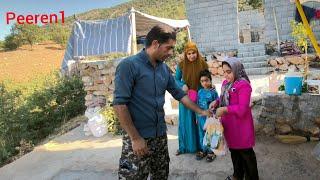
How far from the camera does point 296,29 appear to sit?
880cm

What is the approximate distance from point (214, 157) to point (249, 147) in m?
1.32

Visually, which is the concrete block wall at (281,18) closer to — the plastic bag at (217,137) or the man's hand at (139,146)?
the plastic bag at (217,137)

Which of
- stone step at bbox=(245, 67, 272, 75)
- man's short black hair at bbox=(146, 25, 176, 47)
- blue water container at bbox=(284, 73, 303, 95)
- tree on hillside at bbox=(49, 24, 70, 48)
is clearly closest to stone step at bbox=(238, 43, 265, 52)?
stone step at bbox=(245, 67, 272, 75)

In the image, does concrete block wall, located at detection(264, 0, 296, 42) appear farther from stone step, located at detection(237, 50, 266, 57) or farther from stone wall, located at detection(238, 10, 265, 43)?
stone wall, located at detection(238, 10, 265, 43)

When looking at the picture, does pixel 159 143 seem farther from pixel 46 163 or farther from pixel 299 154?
pixel 46 163

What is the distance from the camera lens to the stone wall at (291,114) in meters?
5.20

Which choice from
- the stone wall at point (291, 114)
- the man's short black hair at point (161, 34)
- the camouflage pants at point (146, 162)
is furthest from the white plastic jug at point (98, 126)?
the man's short black hair at point (161, 34)

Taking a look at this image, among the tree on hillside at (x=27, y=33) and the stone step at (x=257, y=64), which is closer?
the stone step at (x=257, y=64)

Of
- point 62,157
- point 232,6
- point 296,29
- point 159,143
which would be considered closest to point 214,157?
point 159,143

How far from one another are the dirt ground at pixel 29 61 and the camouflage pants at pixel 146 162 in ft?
67.4

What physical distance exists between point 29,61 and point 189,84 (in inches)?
1073

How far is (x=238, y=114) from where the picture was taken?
3574mm

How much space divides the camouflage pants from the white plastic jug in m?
4.31

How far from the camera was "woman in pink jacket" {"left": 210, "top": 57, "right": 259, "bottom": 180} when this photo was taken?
3592 millimetres
